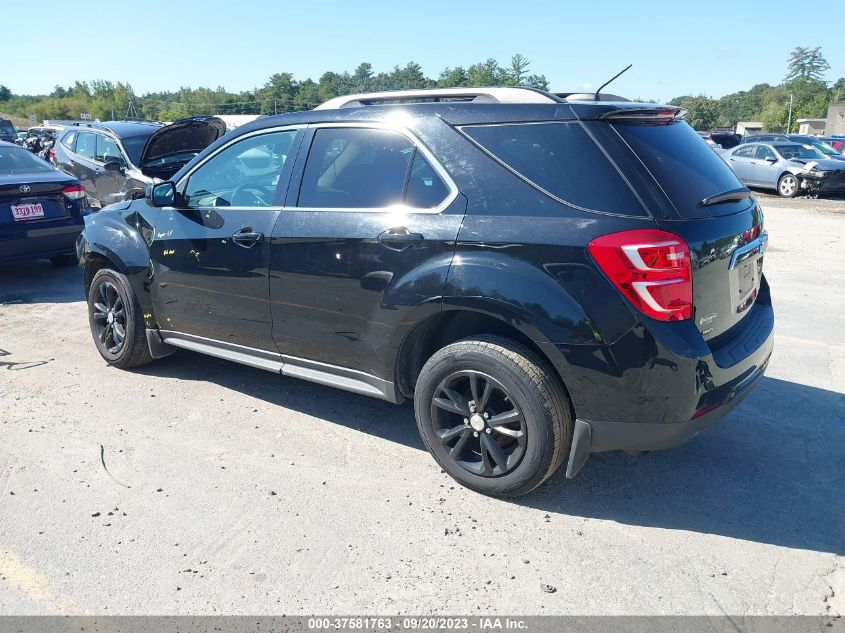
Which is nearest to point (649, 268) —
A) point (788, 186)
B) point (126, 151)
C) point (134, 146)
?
point (126, 151)

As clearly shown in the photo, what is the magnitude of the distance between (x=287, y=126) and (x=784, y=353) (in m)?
4.19

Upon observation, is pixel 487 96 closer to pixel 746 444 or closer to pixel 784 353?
pixel 746 444

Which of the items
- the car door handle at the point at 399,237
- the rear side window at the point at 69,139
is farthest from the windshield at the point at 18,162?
the car door handle at the point at 399,237

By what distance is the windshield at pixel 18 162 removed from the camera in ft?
27.3

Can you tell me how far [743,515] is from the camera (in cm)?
340

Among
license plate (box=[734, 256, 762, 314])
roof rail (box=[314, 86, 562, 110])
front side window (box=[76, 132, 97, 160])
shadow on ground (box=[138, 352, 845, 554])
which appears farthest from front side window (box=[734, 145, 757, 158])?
roof rail (box=[314, 86, 562, 110])

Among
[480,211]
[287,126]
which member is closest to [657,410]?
[480,211]

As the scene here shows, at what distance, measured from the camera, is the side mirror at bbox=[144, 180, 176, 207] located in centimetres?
478

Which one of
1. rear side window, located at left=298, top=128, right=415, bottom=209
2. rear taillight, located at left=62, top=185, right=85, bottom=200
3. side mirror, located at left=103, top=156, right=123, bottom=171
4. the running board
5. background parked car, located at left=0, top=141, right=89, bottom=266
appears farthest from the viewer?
side mirror, located at left=103, top=156, right=123, bottom=171

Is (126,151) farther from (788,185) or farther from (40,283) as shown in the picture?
(788,185)

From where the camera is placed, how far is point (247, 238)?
4.28 meters

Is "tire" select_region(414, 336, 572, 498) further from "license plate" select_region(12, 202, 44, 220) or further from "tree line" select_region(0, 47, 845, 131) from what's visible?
"tree line" select_region(0, 47, 845, 131)

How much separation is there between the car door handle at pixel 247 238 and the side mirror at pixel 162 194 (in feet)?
2.49

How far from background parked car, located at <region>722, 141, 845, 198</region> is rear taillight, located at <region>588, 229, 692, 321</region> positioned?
1731cm
